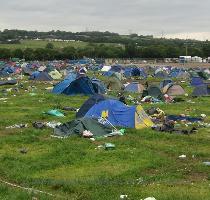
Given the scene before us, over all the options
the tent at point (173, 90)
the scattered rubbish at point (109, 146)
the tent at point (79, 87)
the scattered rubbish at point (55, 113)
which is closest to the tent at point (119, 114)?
the scattered rubbish at point (55, 113)

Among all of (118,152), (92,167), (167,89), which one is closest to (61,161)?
(92,167)

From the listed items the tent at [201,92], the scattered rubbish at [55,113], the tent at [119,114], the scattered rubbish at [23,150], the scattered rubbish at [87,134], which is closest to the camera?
the scattered rubbish at [23,150]

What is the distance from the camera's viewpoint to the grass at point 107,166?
13.7 meters

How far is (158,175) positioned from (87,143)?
5943mm

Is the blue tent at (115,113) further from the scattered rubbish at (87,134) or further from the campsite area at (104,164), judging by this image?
the scattered rubbish at (87,134)

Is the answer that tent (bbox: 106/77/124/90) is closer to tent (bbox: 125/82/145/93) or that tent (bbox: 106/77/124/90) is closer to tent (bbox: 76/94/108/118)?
tent (bbox: 125/82/145/93)

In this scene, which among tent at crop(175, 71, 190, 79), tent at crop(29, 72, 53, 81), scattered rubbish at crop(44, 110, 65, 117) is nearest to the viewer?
scattered rubbish at crop(44, 110, 65, 117)

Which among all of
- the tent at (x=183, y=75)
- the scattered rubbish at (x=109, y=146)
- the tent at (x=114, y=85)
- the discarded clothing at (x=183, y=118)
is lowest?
the tent at (x=183, y=75)

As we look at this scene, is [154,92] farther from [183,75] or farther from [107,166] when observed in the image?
[183,75]

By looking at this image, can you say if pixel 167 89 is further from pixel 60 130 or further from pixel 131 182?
pixel 131 182

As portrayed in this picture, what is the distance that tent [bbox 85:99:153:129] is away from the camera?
1014 inches

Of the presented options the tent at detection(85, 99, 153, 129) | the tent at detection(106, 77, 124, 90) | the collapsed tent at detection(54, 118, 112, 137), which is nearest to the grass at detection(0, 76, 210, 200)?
the collapsed tent at detection(54, 118, 112, 137)

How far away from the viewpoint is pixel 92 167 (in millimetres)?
17266

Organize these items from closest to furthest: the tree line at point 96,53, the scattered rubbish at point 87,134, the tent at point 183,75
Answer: the scattered rubbish at point 87,134 → the tent at point 183,75 → the tree line at point 96,53
